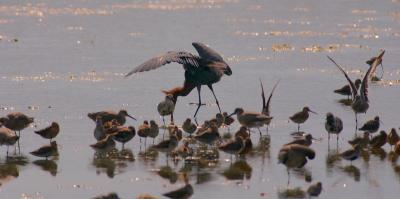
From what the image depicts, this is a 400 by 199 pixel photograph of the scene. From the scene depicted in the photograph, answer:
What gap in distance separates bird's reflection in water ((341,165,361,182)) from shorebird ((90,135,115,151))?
3038 millimetres

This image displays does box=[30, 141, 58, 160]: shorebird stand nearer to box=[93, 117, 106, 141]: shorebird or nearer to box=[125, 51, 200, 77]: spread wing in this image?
box=[93, 117, 106, 141]: shorebird

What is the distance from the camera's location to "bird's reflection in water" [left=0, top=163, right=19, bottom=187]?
1412cm

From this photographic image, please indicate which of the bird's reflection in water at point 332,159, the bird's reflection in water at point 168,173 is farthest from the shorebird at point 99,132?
the bird's reflection in water at point 332,159

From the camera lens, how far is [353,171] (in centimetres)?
1477

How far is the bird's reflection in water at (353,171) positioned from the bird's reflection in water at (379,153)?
758 mm

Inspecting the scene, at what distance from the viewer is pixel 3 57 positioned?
2558cm

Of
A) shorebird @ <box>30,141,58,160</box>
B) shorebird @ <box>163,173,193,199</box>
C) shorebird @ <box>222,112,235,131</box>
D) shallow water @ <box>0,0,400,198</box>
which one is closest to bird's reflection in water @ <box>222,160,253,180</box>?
shallow water @ <box>0,0,400,198</box>

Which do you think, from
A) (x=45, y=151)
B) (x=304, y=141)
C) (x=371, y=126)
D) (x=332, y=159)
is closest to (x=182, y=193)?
(x=45, y=151)

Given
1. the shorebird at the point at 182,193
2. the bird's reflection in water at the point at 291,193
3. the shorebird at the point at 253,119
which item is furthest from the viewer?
the shorebird at the point at 253,119

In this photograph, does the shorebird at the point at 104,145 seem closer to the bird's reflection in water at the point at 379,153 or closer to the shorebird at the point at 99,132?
the shorebird at the point at 99,132

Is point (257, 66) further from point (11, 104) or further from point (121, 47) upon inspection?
point (11, 104)

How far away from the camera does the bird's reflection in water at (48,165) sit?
1470 centimetres

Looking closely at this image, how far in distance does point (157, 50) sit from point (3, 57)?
11.4 feet

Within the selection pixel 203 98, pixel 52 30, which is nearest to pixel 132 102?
pixel 203 98
